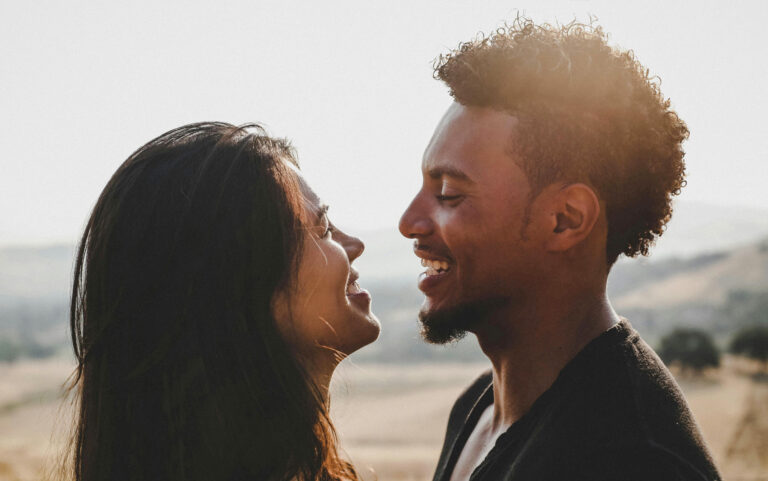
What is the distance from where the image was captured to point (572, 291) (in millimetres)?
3225

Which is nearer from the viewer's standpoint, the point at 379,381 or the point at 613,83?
the point at 613,83

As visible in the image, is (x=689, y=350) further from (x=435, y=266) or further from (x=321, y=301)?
(x=321, y=301)

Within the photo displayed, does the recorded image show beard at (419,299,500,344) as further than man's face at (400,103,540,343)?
Yes

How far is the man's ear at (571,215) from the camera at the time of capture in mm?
3143

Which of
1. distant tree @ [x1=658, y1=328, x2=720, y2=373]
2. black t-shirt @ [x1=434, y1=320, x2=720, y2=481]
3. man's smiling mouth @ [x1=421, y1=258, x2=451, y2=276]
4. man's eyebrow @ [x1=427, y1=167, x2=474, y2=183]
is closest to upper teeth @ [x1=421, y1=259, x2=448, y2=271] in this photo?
man's smiling mouth @ [x1=421, y1=258, x2=451, y2=276]

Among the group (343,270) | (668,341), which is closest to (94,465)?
(343,270)

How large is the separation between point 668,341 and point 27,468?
25875 millimetres

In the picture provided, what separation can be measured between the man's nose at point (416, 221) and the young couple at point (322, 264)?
0.04ft

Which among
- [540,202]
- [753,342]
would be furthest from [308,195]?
[753,342]

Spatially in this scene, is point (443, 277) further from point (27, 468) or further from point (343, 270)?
point (27, 468)

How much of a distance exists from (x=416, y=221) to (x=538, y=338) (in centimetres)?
75

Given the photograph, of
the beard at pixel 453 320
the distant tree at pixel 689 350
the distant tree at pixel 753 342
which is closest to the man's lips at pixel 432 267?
the beard at pixel 453 320

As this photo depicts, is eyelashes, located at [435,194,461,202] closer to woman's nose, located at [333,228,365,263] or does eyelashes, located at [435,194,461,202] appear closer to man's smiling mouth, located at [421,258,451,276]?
man's smiling mouth, located at [421,258,451,276]

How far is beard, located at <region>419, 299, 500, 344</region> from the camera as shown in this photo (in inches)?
132
